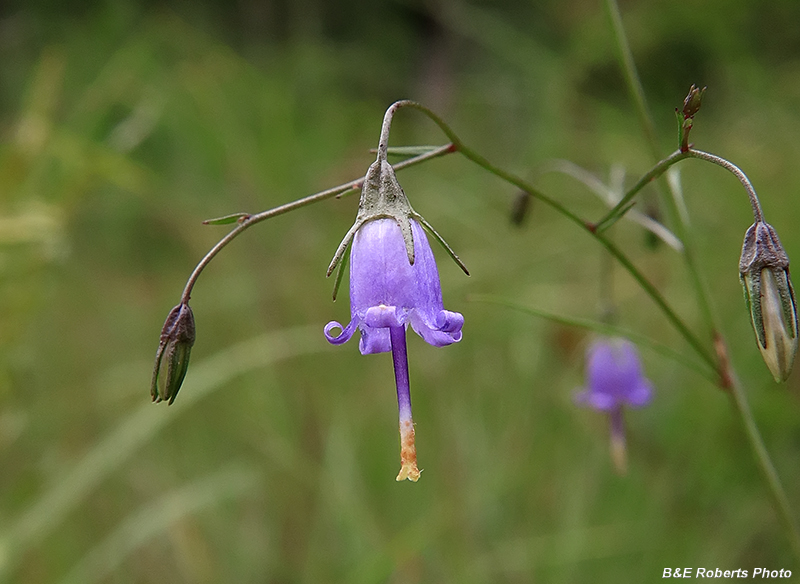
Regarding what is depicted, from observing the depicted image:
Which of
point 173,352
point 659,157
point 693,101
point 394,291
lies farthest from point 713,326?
point 173,352

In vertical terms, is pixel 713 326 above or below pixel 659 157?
below

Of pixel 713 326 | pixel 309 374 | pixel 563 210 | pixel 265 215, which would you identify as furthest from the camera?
pixel 309 374

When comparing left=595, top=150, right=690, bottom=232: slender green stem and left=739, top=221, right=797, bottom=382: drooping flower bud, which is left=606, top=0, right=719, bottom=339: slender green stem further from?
left=739, top=221, right=797, bottom=382: drooping flower bud

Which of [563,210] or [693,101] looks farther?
[563,210]

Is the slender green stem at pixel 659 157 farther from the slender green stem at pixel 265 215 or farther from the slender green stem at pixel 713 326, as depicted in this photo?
the slender green stem at pixel 265 215

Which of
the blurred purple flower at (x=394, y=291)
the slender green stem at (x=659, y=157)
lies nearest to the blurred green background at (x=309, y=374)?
the slender green stem at (x=659, y=157)

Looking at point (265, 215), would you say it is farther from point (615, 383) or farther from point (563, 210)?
point (615, 383)

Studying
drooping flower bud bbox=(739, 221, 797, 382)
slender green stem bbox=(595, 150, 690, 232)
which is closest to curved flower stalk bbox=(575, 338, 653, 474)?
slender green stem bbox=(595, 150, 690, 232)
